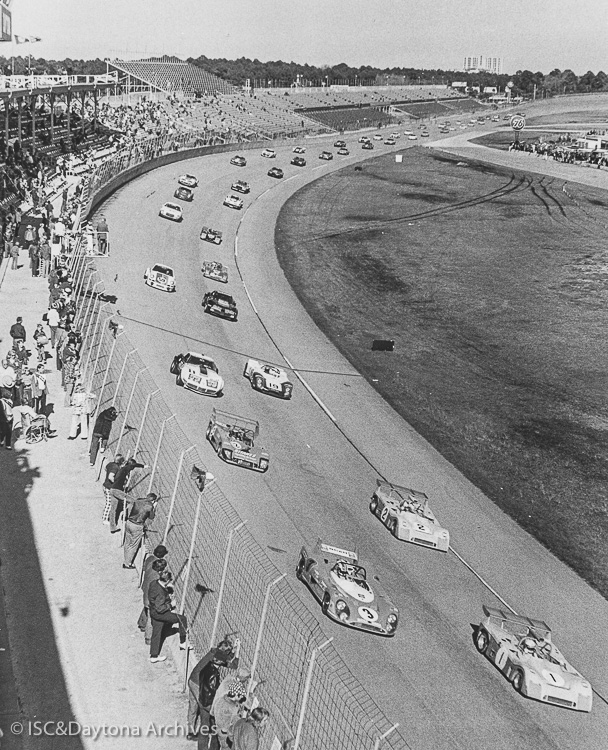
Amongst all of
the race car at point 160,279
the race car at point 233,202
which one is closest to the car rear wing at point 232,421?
the race car at point 160,279

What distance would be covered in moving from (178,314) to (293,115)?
5134 inches

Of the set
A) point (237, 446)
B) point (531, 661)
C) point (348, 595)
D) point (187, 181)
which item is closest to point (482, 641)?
point (531, 661)

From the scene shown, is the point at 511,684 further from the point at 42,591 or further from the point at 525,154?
the point at 525,154

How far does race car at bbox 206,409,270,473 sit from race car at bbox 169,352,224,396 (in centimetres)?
455

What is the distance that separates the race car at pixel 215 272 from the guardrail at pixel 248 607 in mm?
27185

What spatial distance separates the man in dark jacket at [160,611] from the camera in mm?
Result: 13336

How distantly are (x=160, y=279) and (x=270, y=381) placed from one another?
52.4 feet

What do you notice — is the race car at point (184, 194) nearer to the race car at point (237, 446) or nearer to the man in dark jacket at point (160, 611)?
the race car at point (237, 446)

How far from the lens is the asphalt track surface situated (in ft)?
53.1

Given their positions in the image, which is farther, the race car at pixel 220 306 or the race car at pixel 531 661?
the race car at pixel 220 306

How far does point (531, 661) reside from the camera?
16.8 meters

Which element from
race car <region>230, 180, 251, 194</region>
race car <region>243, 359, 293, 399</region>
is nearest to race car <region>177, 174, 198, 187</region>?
race car <region>230, 180, 251, 194</region>

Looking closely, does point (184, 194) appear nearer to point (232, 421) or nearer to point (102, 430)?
point (232, 421)

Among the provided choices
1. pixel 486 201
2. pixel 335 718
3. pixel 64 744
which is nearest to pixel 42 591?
pixel 64 744
